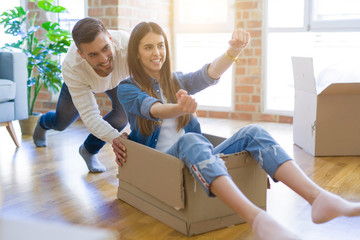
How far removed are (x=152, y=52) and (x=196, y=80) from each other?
23cm

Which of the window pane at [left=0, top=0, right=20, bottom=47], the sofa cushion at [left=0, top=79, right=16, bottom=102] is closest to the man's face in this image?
the sofa cushion at [left=0, top=79, right=16, bottom=102]

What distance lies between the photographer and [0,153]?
2.96 metres

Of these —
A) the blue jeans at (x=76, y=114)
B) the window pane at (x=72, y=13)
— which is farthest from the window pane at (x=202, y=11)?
the blue jeans at (x=76, y=114)

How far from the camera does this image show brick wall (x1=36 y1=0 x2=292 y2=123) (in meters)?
3.97

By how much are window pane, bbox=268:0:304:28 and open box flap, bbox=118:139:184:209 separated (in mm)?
2556

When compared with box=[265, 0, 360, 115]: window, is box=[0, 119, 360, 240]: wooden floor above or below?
below

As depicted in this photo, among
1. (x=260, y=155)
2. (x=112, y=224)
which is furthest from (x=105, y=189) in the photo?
(x=260, y=155)

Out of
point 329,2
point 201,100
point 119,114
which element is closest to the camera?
point 119,114

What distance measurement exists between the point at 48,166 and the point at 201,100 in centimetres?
219

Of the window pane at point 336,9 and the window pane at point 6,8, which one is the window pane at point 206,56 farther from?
the window pane at point 6,8

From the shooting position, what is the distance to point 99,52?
2072 millimetres

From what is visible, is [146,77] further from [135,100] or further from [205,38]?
[205,38]

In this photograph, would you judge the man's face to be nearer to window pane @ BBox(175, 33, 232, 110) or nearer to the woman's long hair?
the woman's long hair

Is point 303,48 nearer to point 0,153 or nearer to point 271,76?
point 271,76
